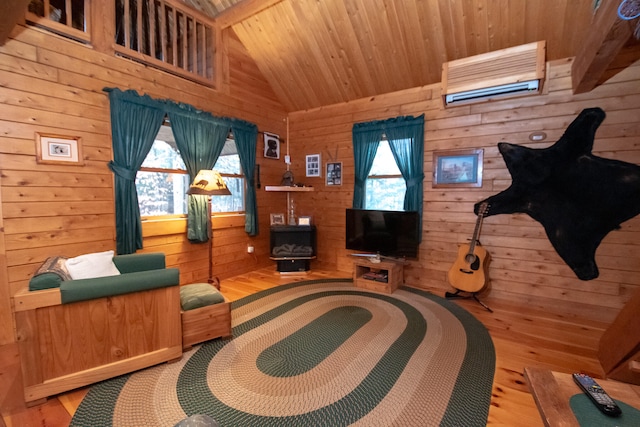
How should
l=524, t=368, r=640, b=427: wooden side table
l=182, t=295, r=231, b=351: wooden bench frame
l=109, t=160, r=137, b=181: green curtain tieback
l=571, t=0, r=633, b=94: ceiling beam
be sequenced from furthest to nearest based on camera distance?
l=109, t=160, r=137, b=181: green curtain tieback < l=182, t=295, r=231, b=351: wooden bench frame < l=571, t=0, r=633, b=94: ceiling beam < l=524, t=368, r=640, b=427: wooden side table

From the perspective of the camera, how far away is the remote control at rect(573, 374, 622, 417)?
1.00m

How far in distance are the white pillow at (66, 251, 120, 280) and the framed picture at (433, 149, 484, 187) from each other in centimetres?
350

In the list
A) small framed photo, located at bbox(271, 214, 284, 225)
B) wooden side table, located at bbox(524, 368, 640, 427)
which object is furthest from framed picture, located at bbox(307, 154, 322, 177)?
wooden side table, located at bbox(524, 368, 640, 427)

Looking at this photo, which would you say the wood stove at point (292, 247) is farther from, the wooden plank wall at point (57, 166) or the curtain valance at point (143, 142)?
the wooden plank wall at point (57, 166)

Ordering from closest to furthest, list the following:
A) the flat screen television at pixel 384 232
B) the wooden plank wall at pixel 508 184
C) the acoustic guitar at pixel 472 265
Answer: the wooden plank wall at pixel 508 184, the acoustic guitar at pixel 472 265, the flat screen television at pixel 384 232

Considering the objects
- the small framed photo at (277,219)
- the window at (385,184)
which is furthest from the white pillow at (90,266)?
the window at (385,184)

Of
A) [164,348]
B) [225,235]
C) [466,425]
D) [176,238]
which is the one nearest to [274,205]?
[225,235]

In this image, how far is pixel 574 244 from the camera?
2924 millimetres

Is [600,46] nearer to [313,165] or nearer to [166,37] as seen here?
[313,165]

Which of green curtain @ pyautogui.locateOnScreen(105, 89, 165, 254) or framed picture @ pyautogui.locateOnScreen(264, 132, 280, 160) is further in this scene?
framed picture @ pyautogui.locateOnScreen(264, 132, 280, 160)

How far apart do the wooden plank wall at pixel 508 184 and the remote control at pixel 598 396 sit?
2321 millimetres

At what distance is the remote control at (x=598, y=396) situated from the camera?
100 cm

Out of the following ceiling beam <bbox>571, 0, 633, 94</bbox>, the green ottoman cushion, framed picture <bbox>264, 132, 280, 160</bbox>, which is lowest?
the green ottoman cushion

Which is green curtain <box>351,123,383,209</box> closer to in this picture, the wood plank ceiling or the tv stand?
the wood plank ceiling
